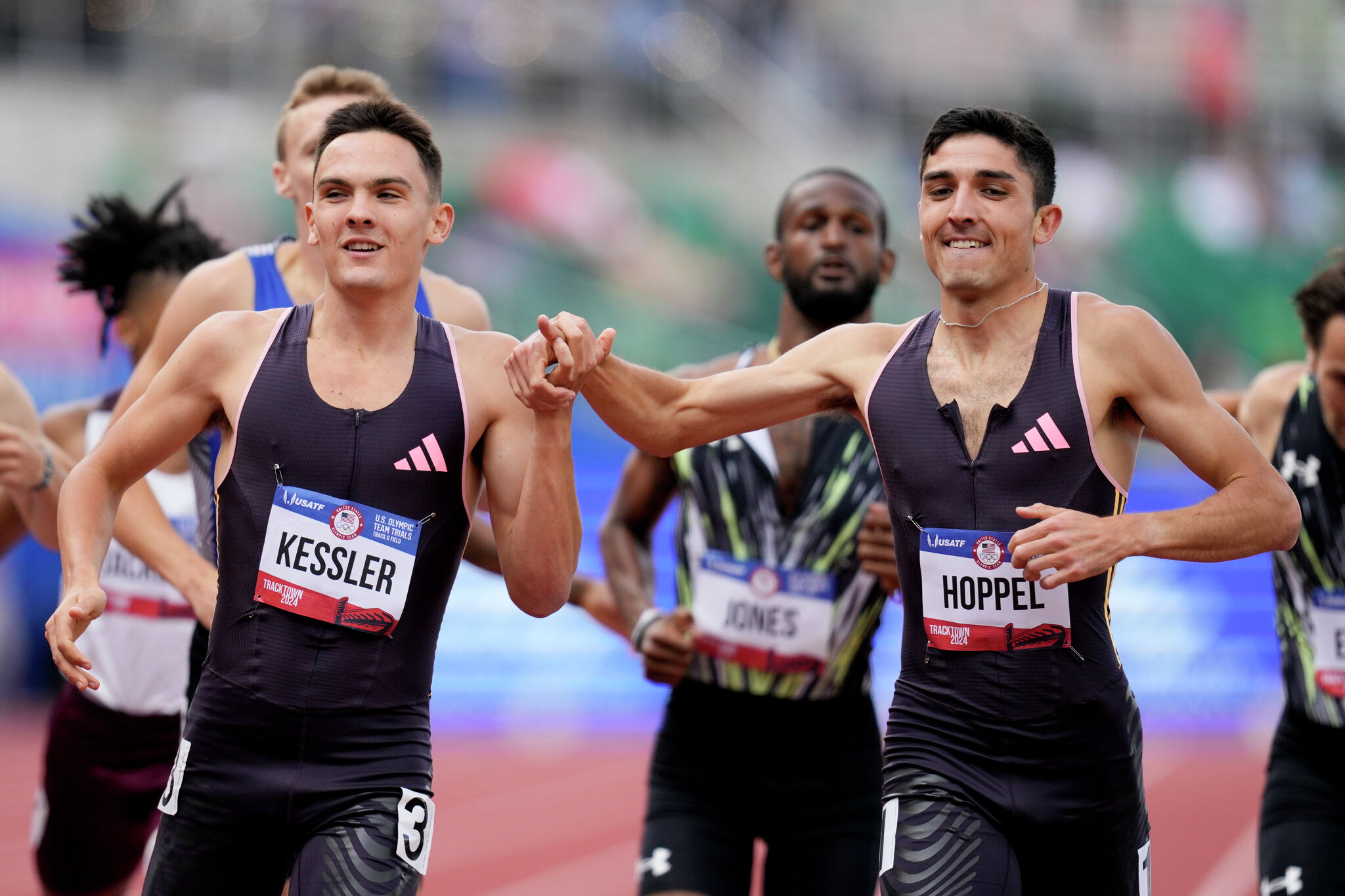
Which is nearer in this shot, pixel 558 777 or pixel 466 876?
pixel 466 876

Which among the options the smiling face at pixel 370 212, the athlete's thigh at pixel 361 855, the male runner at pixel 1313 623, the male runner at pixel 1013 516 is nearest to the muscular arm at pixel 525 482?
the male runner at pixel 1013 516

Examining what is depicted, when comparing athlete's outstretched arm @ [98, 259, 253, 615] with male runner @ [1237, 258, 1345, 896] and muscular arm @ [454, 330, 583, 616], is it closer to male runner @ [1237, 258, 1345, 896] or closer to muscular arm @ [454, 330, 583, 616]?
muscular arm @ [454, 330, 583, 616]

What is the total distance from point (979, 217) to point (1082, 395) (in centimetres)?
42

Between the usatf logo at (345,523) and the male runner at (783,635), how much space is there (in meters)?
1.22

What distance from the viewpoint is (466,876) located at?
7258 millimetres

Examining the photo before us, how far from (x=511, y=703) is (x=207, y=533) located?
7.41 meters

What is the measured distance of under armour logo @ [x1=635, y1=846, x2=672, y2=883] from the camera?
3639 mm

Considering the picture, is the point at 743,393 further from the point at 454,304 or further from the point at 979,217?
the point at 454,304

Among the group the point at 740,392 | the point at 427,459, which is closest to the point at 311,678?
the point at 427,459

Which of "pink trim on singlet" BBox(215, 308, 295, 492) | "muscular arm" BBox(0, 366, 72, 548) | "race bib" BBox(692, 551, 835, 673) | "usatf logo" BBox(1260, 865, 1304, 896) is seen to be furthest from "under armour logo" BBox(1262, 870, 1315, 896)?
"muscular arm" BBox(0, 366, 72, 548)

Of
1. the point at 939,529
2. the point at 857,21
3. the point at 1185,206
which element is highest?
the point at 857,21

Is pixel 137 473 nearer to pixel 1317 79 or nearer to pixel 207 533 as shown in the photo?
pixel 207 533

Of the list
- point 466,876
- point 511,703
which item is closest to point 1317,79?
point 511,703

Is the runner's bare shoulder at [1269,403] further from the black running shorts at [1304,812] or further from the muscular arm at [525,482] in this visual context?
the muscular arm at [525,482]
